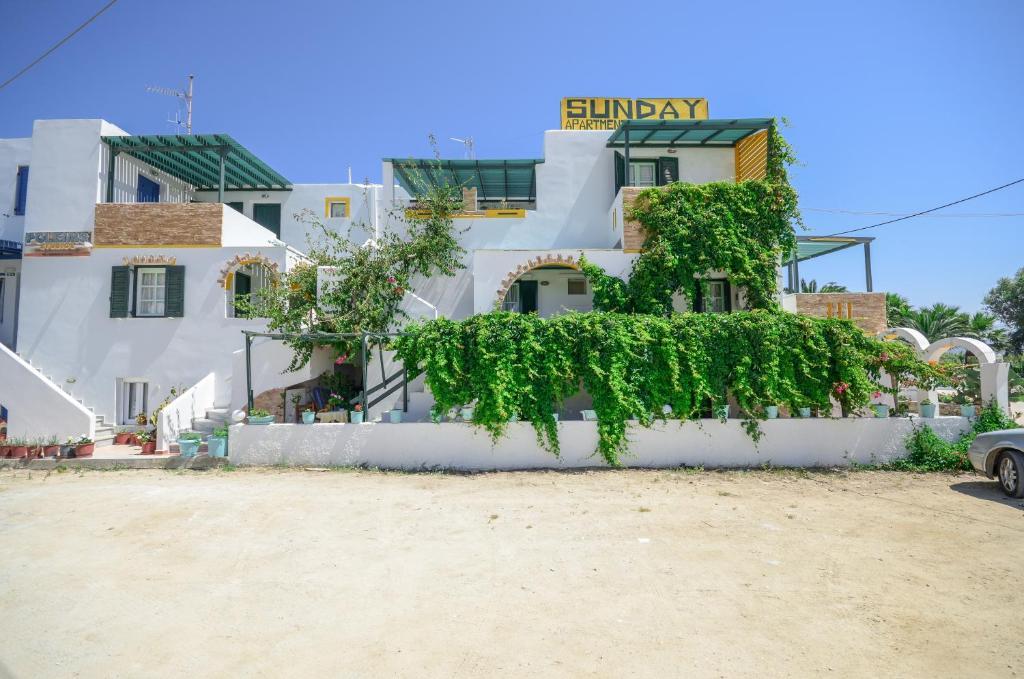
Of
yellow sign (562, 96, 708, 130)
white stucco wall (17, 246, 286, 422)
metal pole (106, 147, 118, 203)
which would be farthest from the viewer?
yellow sign (562, 96, 708, 130)

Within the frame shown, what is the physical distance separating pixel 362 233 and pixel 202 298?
6.20 meters

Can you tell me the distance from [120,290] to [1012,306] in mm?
45609

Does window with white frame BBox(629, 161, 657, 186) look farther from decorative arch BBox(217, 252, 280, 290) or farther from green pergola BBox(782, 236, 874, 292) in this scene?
decorative arch BBox(217, 252, 280, 290)

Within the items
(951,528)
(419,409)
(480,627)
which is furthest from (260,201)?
(951,528)

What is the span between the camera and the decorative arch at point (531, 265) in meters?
15.0

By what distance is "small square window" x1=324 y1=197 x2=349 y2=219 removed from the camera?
20047mm

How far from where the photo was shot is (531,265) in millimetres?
15141

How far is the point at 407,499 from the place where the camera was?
8.26 meters

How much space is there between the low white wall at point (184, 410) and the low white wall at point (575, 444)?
2272mm

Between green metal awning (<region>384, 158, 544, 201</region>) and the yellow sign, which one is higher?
the yellow sign

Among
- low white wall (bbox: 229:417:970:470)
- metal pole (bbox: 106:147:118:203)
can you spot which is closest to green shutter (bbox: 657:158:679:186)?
low white wall (bbox: 229:417:970:470)

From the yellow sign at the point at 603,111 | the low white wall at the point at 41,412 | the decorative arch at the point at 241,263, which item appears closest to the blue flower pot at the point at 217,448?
the low white wall at the point at 41,412

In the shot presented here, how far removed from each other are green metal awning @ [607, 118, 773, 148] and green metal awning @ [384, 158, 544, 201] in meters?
2.93

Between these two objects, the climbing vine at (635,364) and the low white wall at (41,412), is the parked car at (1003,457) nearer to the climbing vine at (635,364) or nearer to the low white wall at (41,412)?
the climbing vine at (635,364)
